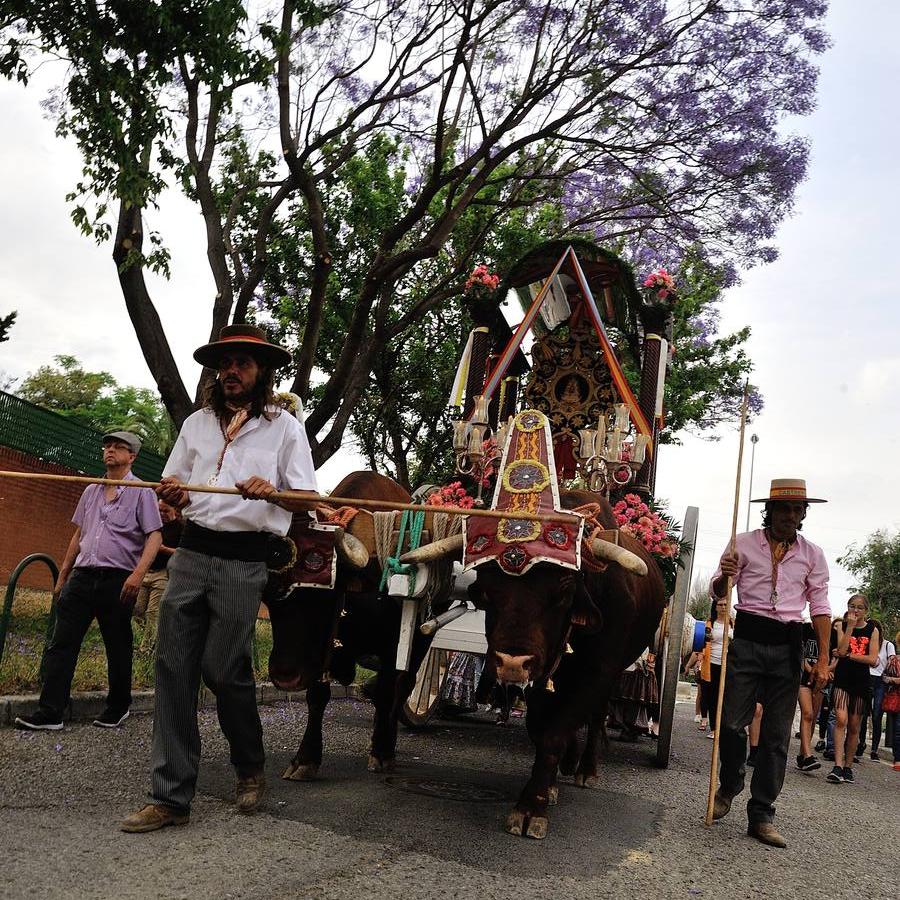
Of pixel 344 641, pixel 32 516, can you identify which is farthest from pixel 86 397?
pixel 344 641

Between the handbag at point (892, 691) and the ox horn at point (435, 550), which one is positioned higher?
the ox horn at point (435, 550)

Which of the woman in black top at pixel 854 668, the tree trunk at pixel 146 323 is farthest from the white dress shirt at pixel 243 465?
the woman in black top at pixel 854 668

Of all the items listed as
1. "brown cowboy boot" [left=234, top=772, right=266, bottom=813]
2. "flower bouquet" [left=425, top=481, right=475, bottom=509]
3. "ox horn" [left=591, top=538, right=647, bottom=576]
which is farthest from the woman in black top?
"brown cowboy boot" [left=234, top=772, right=266, bottom=813]

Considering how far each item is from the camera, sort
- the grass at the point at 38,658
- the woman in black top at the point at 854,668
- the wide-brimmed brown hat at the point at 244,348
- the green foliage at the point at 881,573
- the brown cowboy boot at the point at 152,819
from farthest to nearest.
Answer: the green foliage at the point at 881,573 < the woman in black top at the point at 854,668 < the grass at the point at 38,658 < the wide-brimmed brown hat at the point at 244,348 < the brown cowboy boot at the point at 152,819

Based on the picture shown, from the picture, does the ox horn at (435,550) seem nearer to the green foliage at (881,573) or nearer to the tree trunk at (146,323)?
the tree trunk at (146,323)

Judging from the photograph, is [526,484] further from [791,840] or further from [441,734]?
[441,734]

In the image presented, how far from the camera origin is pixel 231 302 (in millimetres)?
12008

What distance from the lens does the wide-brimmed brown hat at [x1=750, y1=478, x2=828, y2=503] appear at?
6.72 meters

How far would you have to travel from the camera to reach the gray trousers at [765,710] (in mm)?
6422

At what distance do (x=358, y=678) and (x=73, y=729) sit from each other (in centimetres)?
651

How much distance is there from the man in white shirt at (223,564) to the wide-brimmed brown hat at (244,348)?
0.01m

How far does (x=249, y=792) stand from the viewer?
5211 millimetres

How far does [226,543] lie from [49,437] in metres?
11.3

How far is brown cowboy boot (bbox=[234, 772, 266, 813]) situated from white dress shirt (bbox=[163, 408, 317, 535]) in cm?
122
